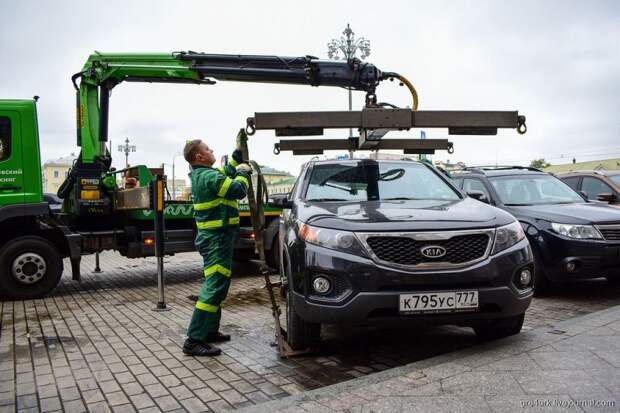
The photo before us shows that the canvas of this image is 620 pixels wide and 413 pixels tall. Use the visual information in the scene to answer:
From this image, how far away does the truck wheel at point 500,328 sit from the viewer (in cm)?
419

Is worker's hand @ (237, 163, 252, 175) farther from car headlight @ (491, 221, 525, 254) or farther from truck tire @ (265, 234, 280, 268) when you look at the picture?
truck tire @ (265, 234, 280, 268)

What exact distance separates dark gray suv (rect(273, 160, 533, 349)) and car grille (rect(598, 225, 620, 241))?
8.58 ft

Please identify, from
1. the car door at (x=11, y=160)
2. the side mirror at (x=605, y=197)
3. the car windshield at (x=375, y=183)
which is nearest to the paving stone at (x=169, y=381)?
the car windshield at (x=375, y=183)

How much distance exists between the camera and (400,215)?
13.1ft

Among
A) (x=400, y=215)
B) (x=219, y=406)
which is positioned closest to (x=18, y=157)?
(x=219, y=406)

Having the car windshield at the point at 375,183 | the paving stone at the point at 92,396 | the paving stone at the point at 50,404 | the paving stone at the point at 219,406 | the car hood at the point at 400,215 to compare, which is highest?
the car windshield at the point at 375,183

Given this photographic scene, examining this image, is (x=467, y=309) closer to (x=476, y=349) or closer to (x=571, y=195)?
(x=476, y=349)

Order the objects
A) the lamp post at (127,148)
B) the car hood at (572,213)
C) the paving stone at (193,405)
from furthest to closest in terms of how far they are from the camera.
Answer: the lamp post at (127,148) < the car hood at (572,213) < the paving stone at (193,405)

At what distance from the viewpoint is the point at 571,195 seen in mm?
7324

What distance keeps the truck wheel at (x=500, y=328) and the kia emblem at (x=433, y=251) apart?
0.91 meters

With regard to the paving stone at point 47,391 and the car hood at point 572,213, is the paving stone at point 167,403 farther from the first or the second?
the car hood at point 572,213

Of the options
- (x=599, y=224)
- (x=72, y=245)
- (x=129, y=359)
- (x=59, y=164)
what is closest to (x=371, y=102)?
(x=599, y=224)

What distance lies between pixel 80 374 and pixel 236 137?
2200 millimetres

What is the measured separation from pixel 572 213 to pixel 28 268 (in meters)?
7.23
